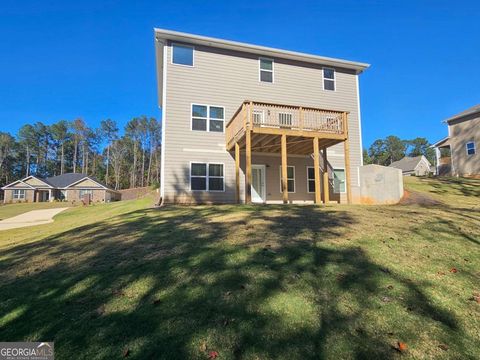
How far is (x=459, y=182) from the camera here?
17.5 metres

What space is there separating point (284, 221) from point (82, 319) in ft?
15.8

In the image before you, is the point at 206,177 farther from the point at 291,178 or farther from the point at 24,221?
the point at 24,221

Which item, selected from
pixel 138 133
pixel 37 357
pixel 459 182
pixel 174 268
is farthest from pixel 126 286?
pixel 138 133

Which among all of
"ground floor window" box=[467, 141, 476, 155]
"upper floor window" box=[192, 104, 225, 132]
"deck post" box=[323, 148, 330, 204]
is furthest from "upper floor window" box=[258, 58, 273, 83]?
"ground floor window" box=[467, 141, 476, 155]

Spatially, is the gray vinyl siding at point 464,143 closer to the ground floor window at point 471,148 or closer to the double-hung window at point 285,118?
the ground floor window at point 471,148

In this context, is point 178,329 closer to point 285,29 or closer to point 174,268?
point 174,268

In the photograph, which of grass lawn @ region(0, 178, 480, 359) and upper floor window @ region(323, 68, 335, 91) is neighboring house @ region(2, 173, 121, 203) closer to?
upper floor window @ region(323, 68, 335, 91)

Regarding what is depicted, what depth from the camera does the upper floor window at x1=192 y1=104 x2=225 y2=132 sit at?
14.2 meters

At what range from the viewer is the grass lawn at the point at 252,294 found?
2.68 metres

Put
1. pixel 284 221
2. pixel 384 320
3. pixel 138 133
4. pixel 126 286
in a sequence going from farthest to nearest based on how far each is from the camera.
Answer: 1. pixel 138 133
2. pixel 284 221
3. pixel 126 286
4. pixel 384 320

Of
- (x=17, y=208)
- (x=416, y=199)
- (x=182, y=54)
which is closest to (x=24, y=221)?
(x=182, y=54)

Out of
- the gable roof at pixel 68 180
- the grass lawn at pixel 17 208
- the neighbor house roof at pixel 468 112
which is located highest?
the neighbor house roof at pixel 468 112

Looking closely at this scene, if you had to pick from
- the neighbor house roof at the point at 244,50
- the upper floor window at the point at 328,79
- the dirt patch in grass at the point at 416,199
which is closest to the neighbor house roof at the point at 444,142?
the neighbor house roof at the point at 244,50

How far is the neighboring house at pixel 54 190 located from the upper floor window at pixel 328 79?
38.7m
